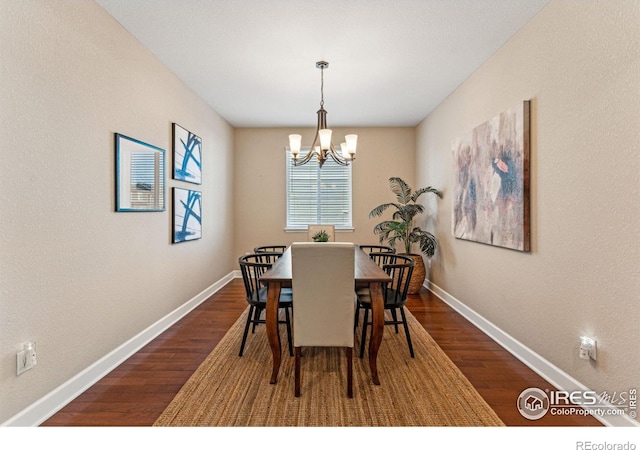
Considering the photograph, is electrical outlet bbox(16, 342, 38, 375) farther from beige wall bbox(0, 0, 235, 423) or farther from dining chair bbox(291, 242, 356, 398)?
dining chair bbox(291, 242, 356, 398)

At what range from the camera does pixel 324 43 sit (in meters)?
2.76

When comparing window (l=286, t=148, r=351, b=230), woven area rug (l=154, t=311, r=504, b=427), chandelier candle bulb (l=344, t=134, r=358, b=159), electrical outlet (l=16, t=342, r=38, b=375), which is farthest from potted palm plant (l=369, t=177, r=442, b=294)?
electrical outlet (l=16, t=342, r=38, b=375)

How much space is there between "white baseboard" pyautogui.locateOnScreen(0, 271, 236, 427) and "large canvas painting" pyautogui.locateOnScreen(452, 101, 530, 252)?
10.2 feet

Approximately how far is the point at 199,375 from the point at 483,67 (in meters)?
3.60

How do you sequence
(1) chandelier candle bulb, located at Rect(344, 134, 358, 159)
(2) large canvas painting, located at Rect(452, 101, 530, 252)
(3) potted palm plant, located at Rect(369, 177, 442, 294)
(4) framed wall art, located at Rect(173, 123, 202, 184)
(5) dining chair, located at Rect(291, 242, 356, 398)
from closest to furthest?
(5) dining chair, located at Rect(291, 242, 356, 398), (2) large canvas painting, located at Rect(452, 101, 530, 252), (1) chandelier candle bulb, located at Rect(344, 134, 358, 159), (4) framed wall art, located at Rect(173, 123, 202, 184), (3) potted palm plant, located at Rect(369, 177, 442, 294)

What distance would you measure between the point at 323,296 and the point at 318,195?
3662 mm

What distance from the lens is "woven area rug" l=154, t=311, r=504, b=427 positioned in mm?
1821

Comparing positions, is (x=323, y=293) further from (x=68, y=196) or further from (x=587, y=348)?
(x=68, y=196)

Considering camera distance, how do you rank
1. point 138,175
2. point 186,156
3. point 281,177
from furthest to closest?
point 281,177 → point 186,156 → point 138,175

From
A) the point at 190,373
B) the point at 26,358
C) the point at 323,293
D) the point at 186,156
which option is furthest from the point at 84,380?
the point at 186,156

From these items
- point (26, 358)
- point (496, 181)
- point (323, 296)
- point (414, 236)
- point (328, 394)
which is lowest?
point (328, 394)

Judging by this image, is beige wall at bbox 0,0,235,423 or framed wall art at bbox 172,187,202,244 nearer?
beige wall at bbox 0,0,235,423

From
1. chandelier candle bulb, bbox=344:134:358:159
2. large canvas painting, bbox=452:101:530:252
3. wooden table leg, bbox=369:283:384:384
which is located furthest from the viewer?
chandelier candle bulb, bbox=344:134:358:159
